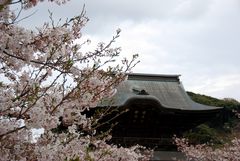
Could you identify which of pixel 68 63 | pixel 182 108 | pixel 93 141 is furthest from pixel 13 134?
pixel 182 108

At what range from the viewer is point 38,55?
339 cm

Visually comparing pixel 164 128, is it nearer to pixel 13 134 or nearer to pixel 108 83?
pixel 108 83

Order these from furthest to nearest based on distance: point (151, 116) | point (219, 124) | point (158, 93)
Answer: point (219, 124) < point (158, 93) < point (151, 116)

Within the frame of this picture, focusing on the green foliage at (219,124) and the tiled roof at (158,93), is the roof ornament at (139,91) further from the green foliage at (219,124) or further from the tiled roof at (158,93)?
the green foliage at (219,124)

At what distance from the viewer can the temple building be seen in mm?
11109

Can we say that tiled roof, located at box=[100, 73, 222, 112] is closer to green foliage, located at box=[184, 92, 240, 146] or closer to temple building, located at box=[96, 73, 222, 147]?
temple building, located at box=[96, 73, 222, 147]

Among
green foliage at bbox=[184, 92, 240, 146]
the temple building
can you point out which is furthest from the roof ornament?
green foliage at bbox=[184, 92, 240, 146]

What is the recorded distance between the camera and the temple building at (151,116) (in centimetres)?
1111

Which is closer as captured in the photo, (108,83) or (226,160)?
(108,83)

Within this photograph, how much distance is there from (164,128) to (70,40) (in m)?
8.91

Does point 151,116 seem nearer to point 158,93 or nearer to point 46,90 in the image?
point 158,93

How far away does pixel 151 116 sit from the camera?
37.7 ft

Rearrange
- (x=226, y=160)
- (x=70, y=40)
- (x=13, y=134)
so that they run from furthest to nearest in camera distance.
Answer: (x=226, y=160) < (x=70, y=40) < (x=13, y=134)

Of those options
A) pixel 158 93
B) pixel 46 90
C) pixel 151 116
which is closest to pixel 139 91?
pixel 151 116
